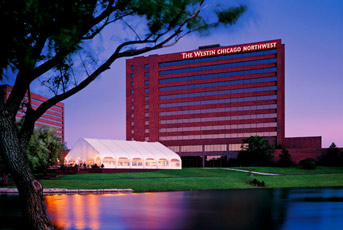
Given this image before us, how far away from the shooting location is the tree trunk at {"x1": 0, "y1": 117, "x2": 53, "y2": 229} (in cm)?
1016

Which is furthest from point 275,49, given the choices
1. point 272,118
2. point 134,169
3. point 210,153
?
point 134,169

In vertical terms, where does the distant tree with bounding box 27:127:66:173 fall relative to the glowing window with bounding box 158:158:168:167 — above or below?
above

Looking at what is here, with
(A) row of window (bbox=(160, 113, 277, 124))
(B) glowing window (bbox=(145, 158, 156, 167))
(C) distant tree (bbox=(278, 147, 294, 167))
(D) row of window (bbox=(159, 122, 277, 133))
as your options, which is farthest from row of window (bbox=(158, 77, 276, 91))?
(B) glowing window (bbox=(145, 158, 156, 167))

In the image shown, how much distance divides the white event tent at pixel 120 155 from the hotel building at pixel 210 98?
106ft

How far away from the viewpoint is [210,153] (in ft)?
375

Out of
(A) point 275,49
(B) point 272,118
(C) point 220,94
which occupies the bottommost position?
(B) point 272,118

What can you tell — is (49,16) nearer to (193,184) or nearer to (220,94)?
(193,184)

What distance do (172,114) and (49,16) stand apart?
110265mm

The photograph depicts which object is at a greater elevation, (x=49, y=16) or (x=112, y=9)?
(x=112, y=9)

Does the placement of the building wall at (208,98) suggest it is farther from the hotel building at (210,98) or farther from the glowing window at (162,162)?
the glowing window at (162,162)

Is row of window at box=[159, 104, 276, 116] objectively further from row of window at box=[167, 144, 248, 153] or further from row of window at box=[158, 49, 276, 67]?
row of window at box=[158, 49, 276, 67]

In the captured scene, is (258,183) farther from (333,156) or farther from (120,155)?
(333,156)

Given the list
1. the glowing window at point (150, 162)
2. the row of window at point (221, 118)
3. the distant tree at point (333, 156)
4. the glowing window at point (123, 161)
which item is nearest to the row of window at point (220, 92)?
the row of window at point (221, 118)

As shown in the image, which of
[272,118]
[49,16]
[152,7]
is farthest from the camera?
[272,118]
